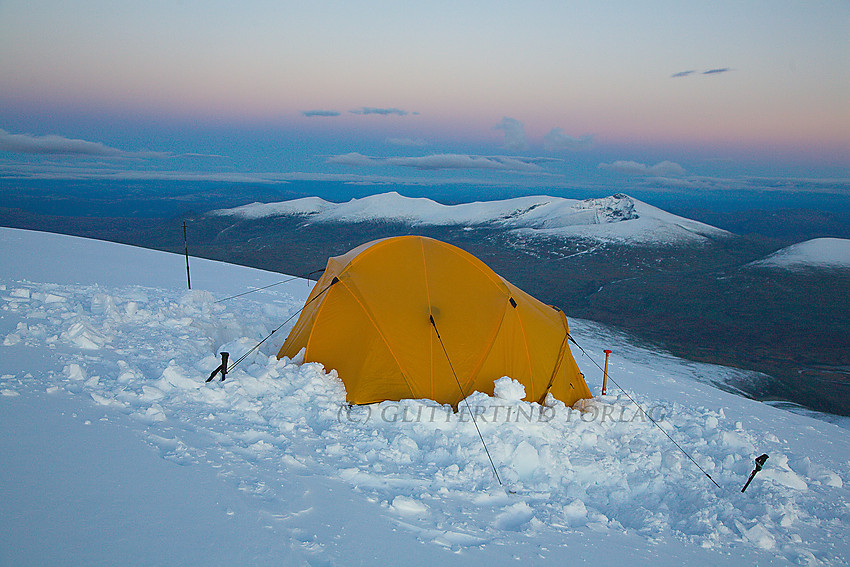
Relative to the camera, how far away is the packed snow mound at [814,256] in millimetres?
71312

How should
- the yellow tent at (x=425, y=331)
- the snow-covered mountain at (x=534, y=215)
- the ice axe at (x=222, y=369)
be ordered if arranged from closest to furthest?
the ice axe at (x=222, y=369) → the yellow tent at (x=425, y=331) → the snow-covered mountain at (x=534, y=215)

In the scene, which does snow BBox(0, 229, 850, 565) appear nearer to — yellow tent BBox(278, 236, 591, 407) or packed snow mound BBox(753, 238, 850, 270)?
yellow tent BBox(278, 236, 591, 407)

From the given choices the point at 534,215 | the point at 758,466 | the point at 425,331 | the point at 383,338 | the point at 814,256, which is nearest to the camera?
the point at 758,466

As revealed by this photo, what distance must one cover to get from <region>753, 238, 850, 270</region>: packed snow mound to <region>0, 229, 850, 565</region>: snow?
81.4 m

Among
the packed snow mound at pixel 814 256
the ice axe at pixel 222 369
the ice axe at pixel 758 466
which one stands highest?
the ice axe at pixel 222 369

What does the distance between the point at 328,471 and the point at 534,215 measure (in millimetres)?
135795

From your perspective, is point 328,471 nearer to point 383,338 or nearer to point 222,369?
point 222,369

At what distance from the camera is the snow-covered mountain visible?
10469cm

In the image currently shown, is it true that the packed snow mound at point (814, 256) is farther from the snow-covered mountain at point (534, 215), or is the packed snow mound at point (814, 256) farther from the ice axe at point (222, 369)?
the ice axe at point (222, 369)

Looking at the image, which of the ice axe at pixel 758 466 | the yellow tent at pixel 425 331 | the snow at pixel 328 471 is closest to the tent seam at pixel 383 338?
the yellow tent at pixel 425 331

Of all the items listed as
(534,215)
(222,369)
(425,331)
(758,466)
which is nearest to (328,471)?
(222,369)

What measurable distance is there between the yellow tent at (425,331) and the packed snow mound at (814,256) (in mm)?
81448

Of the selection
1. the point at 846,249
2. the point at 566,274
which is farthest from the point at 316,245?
the point at 846,249

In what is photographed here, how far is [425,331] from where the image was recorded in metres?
7.13
